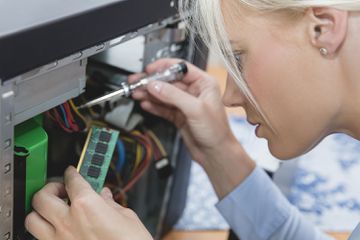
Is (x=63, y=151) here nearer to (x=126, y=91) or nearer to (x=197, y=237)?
(x=126, y=91)

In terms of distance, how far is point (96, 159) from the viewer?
659 millimetres

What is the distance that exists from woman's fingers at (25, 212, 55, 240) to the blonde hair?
0.88 ft

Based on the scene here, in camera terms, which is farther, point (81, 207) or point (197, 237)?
point (197, 237)

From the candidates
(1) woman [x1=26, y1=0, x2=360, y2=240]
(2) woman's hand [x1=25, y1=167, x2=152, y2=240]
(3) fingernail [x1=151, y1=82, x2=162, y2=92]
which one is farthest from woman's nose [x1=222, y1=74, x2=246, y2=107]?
(2) woman's hand [x1=25, y1=167, x2=152, y2=240]

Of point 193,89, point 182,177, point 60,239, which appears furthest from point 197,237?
point 60,239

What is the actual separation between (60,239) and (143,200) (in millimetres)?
381

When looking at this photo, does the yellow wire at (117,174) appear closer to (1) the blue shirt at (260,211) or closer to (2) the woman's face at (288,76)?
(1) the blue shirt at (260,211)

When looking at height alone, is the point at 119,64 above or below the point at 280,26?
below

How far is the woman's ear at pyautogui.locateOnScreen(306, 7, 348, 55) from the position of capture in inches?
19.8

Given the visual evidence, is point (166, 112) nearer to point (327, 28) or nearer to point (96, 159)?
point (96, 159)

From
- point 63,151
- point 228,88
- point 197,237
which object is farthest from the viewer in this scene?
point 197,237

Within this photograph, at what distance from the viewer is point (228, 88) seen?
0.72 m

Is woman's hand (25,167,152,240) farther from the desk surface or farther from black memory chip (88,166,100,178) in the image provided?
the desk surface

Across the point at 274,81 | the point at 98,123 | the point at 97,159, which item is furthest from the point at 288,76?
the point at 98,123
